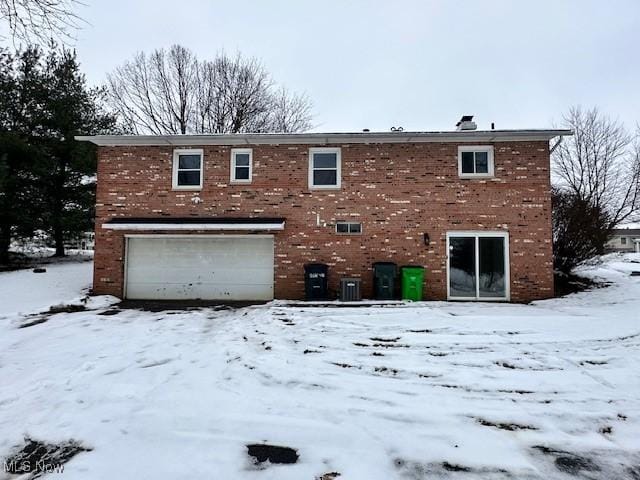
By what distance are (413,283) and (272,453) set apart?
7.63m

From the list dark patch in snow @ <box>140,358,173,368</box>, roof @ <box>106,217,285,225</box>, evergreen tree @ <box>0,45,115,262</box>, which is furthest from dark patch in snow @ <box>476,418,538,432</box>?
evergreen tree @ <box>0,45,115,262</box>

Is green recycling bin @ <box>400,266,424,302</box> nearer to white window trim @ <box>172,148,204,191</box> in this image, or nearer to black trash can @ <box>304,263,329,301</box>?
black trash can @ <box>304,263,329,301</box>

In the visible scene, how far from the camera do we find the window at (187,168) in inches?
426

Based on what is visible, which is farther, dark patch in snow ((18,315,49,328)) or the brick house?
the brick house

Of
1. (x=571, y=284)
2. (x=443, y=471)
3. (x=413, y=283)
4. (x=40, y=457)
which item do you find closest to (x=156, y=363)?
(x=40, y=457)

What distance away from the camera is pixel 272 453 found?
2.71m

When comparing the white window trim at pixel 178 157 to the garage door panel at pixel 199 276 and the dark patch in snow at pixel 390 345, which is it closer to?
the garage door panel at pixel 199 276

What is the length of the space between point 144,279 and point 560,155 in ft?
79.0

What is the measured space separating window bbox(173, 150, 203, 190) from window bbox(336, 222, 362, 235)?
15.0ft

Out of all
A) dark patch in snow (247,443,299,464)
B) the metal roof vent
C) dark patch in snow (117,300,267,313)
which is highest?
the metal roof vent

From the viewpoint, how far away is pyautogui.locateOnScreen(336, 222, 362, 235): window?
10391mm

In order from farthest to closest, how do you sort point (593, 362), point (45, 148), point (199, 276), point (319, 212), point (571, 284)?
1. point (45, 148)
2. point (571, 284)
3. point (199, 276)
4. point (319, 212)
5. point (593, 362)

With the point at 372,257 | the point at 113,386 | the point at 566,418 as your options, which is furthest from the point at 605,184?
the point at 113,386

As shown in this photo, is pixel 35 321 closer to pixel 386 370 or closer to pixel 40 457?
pixel 40 457
